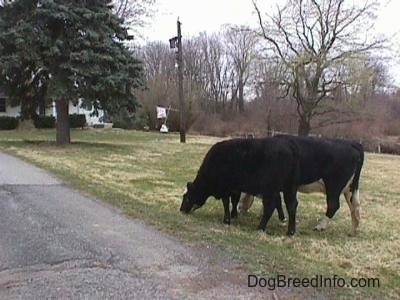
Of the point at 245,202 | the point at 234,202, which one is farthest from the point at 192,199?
the point at 245,202

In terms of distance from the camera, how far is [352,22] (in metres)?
37.8

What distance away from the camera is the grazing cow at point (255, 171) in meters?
8.05

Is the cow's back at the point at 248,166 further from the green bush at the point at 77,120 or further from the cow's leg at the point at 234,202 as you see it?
the green bush at the point at 77,120

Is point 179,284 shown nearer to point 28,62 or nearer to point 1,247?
point 1,247

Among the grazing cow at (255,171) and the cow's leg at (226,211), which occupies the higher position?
the grazing cow at (255,171)

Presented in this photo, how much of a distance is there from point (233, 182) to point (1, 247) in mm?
3439

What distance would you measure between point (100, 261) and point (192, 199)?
336 cm

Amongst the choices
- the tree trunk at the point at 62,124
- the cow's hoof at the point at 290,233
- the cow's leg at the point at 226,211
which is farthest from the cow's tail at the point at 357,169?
the tree trunk at the point at 62,124

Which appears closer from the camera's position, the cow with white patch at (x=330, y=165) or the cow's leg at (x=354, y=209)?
the cow with white patch at (x=330, y=165)

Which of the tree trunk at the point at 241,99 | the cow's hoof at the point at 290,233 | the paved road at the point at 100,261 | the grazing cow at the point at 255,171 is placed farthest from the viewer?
the tree trunk at the point at 241,99

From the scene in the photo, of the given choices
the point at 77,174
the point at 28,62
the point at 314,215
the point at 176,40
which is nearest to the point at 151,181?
the point at 77,174

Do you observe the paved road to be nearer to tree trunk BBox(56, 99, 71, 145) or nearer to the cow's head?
the cow's head

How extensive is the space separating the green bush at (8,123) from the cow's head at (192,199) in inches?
1551

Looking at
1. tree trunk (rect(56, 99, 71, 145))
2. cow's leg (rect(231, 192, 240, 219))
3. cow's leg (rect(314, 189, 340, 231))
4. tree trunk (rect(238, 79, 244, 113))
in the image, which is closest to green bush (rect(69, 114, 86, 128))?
tree trunk (rect(56, 99, 71, 145))
